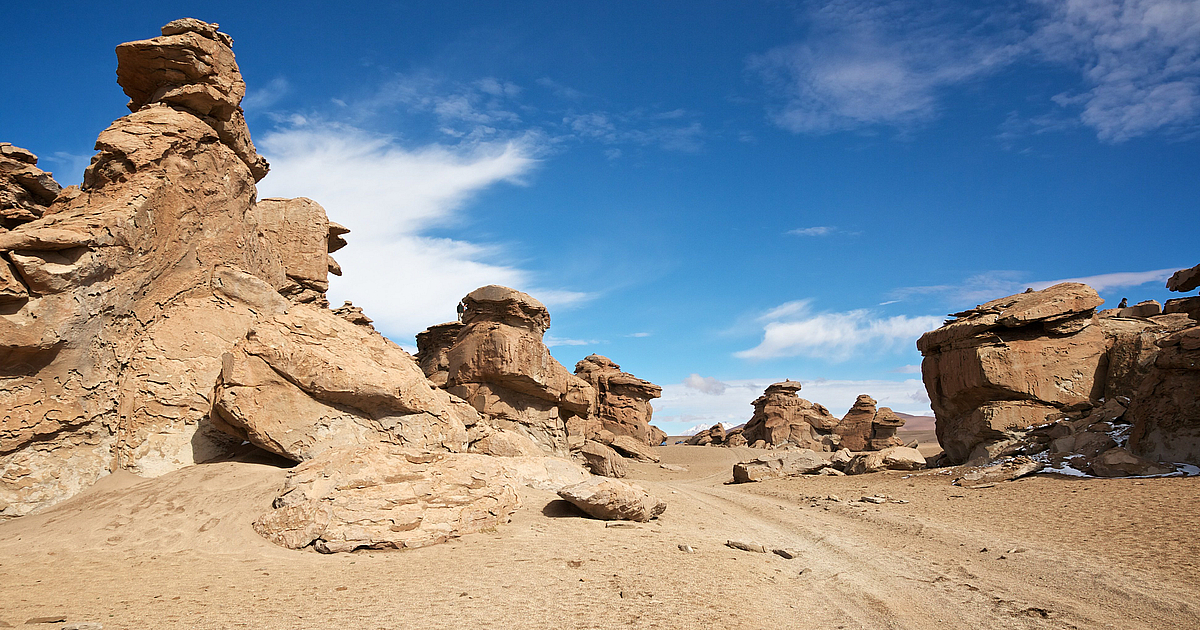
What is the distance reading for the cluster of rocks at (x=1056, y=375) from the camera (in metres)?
12.8

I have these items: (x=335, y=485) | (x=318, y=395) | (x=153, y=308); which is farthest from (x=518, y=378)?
(x=335, y=485)

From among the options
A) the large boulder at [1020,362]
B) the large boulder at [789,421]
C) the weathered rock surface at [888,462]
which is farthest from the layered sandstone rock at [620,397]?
the large boulder at [1020,362]

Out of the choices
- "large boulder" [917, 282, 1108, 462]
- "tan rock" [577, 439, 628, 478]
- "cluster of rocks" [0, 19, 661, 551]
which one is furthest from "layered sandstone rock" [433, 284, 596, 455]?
"large boulder" [917, 282, 1108, 462]

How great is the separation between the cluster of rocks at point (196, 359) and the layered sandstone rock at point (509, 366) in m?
7.71

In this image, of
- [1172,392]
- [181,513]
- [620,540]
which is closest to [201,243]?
[181,513]

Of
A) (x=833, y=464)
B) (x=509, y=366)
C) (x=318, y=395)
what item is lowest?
(x=833, y=464)

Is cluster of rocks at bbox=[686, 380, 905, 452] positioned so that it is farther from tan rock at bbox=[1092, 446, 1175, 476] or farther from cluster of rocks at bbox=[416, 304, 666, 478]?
tan rock at bbox=[1092, 446, 1175, 476]

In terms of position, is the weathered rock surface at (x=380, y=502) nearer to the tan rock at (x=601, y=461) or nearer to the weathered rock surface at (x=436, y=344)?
the tan rock at (x=601, y=461)

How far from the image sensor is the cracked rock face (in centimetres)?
761

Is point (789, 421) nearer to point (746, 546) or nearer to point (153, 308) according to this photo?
point (746, 546)

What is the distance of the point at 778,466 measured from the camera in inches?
870

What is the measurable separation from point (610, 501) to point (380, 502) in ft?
10.4

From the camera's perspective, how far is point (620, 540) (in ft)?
24.8

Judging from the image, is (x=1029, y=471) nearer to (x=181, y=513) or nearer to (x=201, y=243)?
(x=181, y=513)
